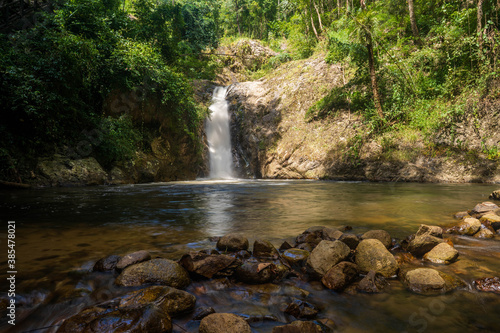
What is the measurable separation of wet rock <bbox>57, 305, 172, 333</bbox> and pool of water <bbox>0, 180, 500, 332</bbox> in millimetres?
228

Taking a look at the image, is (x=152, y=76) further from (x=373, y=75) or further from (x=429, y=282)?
(x=429, y=282)

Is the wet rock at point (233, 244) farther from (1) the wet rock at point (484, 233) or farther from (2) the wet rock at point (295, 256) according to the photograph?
(1) the wet rock at point (484, 233)

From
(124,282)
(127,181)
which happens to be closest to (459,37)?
(124,282)

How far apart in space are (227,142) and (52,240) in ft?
51.9

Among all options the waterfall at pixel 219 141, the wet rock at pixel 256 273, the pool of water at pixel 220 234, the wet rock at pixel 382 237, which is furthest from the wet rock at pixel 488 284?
the waterfall at pixel 219 141

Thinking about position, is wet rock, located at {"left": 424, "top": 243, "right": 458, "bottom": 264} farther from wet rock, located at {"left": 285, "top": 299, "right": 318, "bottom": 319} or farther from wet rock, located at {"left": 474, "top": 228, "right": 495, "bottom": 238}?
wet rock, located at {"left": 285, "top": 299, "right": 318, "bottom": 319}

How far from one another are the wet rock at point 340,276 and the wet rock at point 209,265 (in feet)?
2.52

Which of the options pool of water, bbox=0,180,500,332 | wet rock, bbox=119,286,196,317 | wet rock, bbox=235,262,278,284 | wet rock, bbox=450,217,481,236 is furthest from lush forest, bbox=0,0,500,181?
wet rock, bbox=235,262,278,284

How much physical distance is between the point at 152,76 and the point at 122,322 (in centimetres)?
1223

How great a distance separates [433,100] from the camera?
11211mm

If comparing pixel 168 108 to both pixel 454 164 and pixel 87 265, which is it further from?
pixel 454 164

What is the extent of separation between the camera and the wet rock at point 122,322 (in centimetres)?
144

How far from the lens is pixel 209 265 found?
221 cm

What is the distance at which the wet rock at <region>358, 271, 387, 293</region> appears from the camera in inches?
79.4
